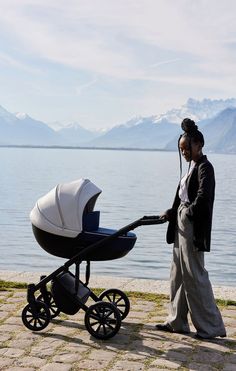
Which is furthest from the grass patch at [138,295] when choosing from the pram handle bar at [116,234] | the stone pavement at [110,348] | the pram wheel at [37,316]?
the pram handle bar at [116,234]

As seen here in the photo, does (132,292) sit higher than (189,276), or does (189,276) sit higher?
(189,276)

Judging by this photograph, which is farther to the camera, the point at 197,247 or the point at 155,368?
the point at 197,247

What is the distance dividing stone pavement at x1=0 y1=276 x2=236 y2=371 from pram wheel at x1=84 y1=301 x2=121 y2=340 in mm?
64

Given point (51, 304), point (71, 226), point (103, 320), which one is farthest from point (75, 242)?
point (51, 304)

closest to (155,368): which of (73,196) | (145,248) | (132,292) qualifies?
(73,196)

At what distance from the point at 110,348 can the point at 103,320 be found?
0.34 m

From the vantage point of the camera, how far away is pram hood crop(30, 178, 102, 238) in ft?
18.7

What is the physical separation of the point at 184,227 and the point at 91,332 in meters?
1.19

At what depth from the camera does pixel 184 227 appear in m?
5.65

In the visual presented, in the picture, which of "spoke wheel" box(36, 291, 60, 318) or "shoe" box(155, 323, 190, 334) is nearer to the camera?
"shoe" box(155, 323, 190, 334)

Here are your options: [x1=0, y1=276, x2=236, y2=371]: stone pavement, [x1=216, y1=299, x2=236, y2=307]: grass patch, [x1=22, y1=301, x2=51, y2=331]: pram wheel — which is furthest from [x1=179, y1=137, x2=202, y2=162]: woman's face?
[x1=216, y1=299, x2=236, y2=307]: grass patch

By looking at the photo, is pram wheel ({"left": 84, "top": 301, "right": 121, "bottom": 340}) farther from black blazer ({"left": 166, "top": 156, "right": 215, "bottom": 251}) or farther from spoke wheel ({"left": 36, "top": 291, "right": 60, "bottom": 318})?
black blazer ({"left": 166, "top": 156, "right": 215, "bottom": 251})

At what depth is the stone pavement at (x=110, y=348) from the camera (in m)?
4.94

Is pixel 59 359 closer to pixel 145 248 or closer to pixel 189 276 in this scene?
pixel 189 276
